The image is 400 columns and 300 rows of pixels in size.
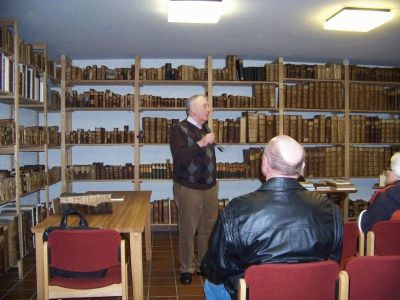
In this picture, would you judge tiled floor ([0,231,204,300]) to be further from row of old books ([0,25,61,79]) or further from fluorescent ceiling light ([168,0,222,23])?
fluorescent ceiling light ([168,0,222,23])

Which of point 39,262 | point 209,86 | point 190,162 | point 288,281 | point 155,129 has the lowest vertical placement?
point 39,262

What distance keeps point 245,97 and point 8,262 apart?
360 cm

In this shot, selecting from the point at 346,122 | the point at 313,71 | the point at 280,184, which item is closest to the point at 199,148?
the point at 280,184

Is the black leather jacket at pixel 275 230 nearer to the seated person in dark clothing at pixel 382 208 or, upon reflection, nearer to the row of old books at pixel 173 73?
the seated person in dark clothing at pixel 382 208

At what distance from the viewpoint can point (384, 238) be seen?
6.95 ft

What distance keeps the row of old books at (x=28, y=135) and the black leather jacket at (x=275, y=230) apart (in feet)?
8.42

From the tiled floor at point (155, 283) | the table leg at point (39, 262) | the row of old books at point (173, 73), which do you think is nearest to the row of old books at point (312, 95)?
the row of old books at point (173, 73)

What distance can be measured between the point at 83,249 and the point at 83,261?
90 mm

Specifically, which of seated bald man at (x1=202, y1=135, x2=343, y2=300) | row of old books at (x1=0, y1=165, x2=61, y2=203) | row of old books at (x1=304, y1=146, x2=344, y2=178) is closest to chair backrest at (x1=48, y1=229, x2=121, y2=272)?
seated bald man at (x1=202, y1=135, x2=343, y2=300)

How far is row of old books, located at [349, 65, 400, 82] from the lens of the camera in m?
5.44

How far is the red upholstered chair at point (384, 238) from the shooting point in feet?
6.91

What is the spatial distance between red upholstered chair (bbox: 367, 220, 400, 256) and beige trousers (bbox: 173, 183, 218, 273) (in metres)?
1.56

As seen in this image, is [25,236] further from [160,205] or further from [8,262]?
[160,205]

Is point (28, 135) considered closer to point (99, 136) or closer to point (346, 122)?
point (99, 136)
